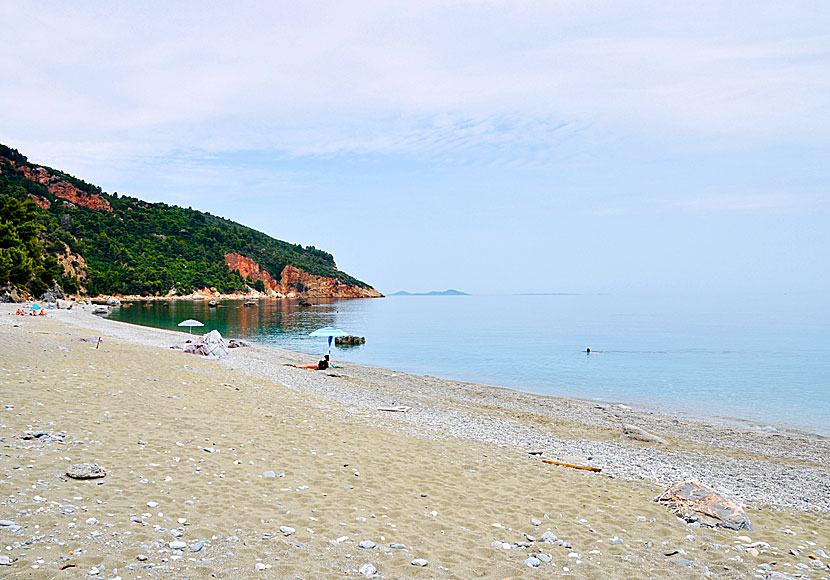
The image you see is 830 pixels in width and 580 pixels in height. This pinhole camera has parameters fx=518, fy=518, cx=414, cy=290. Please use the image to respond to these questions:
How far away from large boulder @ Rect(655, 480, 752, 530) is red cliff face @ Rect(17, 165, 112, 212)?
558ft

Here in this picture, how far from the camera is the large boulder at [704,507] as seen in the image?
25.2 ft

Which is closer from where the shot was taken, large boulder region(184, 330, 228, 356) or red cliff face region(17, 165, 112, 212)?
large boulder region(184, 330, 228, 356)

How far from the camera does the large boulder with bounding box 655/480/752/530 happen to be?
7.67m

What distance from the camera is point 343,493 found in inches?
309

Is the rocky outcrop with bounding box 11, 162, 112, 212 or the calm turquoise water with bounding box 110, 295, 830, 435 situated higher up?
the rocky outcrop with bounding box 11, 162, 112, 212

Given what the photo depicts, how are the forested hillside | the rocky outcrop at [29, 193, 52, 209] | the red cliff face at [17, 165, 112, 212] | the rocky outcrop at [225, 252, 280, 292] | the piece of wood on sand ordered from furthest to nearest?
1. the rocky outcrop at [225, 252, 280, 292]
2. the red cliff face at [17, 165, 112, 212]
3. the rocky outcrop at [29, 193, 52, 209]
4. the forested hillside
5. the piece of wood on sand

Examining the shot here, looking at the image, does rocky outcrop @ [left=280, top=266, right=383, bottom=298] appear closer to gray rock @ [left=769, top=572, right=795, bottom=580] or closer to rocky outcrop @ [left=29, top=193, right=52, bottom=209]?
rocky outcrop @ [left=29, top=193, right=52, bottom=209]

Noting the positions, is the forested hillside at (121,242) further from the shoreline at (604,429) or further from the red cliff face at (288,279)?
the shoreline at (604,429)

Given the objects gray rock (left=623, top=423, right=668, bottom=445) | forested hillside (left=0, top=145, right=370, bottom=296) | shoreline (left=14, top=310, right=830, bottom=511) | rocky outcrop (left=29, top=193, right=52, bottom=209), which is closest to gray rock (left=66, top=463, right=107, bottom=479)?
shoreline (left=14, top=310, right=830, bottom=511)

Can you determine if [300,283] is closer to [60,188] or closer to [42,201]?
[60,188]

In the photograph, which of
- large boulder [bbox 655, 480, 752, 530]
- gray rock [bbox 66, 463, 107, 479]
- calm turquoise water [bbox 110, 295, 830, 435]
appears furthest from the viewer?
calm turquoise water [bbox 110, 295, 830, 435]

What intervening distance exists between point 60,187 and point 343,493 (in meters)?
172

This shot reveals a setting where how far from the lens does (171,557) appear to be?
17.0ft

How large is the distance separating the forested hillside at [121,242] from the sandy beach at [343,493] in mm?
77596
